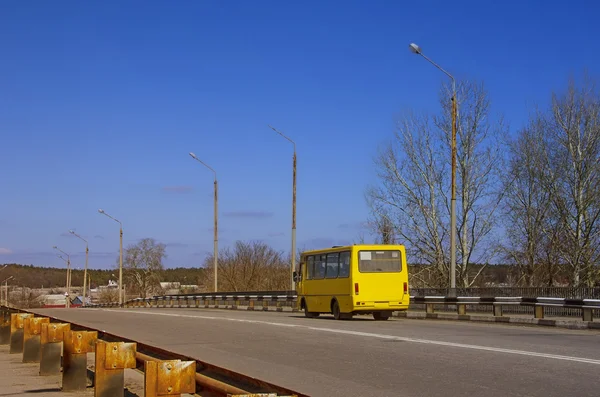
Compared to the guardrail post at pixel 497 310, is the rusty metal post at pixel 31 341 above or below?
below

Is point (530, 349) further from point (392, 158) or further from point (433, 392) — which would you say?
point (392, 158)

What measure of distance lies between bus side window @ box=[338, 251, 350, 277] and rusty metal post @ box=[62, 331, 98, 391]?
53.6 ft

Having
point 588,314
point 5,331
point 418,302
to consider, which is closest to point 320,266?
point 418,302

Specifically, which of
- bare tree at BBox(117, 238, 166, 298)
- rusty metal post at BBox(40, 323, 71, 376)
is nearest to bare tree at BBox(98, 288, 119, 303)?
bare tree at BBox(117, 238, 166, 298)

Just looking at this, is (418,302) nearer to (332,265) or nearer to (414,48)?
(332,265)

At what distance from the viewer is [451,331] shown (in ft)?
63.5

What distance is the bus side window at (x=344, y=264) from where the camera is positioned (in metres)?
26.6

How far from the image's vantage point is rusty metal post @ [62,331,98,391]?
10633 mm

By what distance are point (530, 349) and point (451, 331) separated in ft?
18.4

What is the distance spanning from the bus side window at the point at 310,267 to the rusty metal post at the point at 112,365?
21975 millimetres

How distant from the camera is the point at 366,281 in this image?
85.3 ft

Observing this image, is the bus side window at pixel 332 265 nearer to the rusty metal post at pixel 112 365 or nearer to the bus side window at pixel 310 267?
the bus side window at pixel 310 267

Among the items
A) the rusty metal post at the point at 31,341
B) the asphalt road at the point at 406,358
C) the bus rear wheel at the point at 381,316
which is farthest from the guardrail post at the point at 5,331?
the bus rear wheel at the point at 381,316

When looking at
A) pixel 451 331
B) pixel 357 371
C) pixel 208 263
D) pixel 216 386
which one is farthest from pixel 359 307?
pixel 208 263
